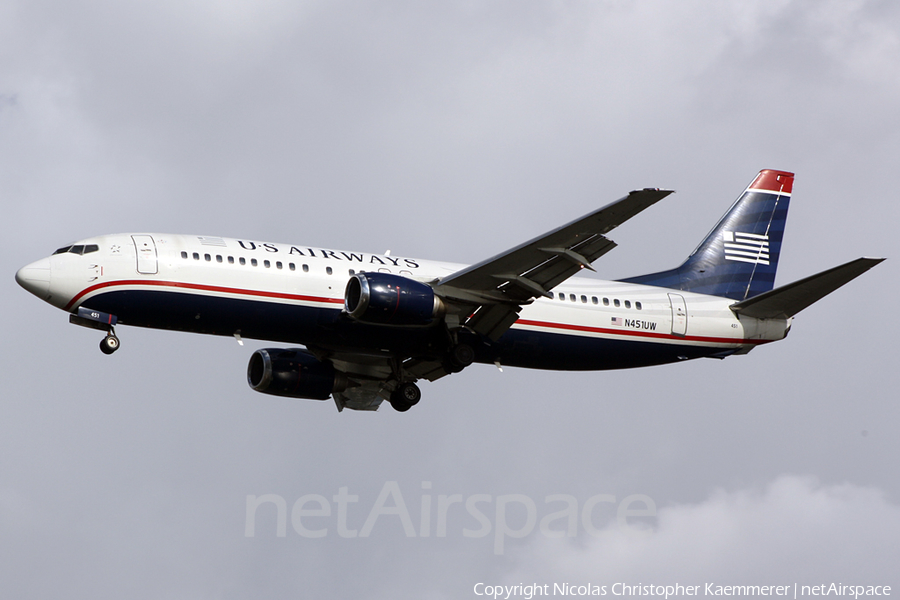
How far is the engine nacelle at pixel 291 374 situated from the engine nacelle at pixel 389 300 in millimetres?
6220

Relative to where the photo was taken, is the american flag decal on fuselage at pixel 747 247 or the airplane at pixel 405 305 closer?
the airplane at pixel 405 305

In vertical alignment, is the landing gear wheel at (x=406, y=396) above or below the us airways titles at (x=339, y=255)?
below

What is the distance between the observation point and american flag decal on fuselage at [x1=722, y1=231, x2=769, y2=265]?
→ 44.8 metres

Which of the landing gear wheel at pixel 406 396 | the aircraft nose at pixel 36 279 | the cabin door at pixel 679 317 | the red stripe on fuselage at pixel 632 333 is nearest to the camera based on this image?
the aircraft nose at pixel 36 279

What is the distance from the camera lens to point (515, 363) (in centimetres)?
3859

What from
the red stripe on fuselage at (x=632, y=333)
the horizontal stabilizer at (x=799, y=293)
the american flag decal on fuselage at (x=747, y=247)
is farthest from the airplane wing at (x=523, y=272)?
the american flag decal on fuselage at (x=747, y=247)

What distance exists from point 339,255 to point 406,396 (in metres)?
5.91

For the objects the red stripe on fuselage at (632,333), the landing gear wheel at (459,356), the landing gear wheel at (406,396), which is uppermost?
the red stripe on fuselage at (632,333)

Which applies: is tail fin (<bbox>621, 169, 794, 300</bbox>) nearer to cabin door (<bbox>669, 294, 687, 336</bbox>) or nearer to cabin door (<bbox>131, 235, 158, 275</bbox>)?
cabin door (<bbox>669, 294, 687, 336</bbox>)

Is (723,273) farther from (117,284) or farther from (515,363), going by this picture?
(117,284)

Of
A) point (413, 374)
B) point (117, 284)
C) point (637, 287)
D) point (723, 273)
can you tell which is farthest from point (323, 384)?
point (723, 273)

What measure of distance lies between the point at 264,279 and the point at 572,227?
9444 mm

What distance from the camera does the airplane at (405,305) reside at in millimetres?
33656

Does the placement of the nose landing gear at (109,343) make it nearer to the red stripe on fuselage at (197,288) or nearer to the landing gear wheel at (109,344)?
the landing gear wheel at (109,344)
